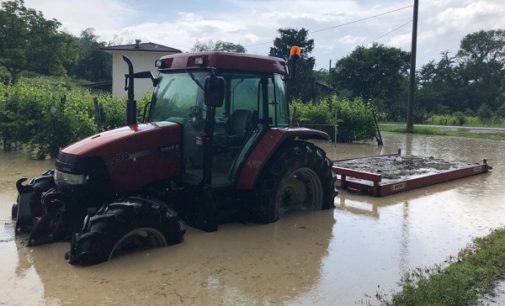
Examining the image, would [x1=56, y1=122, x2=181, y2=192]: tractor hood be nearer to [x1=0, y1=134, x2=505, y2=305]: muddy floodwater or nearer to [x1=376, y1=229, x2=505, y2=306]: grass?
[x1=0, y1=134, x2=505, y2=305]: muddy floodwater

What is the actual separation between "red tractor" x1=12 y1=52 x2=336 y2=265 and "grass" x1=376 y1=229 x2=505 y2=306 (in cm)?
218

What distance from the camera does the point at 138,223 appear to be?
458 cm

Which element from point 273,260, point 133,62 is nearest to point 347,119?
point 273,260

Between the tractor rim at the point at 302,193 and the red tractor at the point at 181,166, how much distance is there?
1.2 inches

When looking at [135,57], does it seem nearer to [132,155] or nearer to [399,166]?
[399,166]

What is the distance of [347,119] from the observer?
17688 millimetres

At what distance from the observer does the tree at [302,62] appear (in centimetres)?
3553

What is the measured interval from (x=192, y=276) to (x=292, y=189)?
279 centimetres

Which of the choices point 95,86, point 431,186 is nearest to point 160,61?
point 431,186

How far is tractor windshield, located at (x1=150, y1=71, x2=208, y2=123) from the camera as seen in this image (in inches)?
217

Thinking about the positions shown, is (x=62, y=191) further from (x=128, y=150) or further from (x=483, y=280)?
(x=483, y=280)

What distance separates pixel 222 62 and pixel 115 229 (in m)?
2.32

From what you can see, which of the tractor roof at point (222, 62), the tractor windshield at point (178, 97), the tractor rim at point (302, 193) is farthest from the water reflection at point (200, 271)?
the tractor roof at point (222, 62)

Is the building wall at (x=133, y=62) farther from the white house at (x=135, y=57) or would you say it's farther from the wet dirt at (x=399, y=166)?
the wet dirt at (x=399, y=166)
